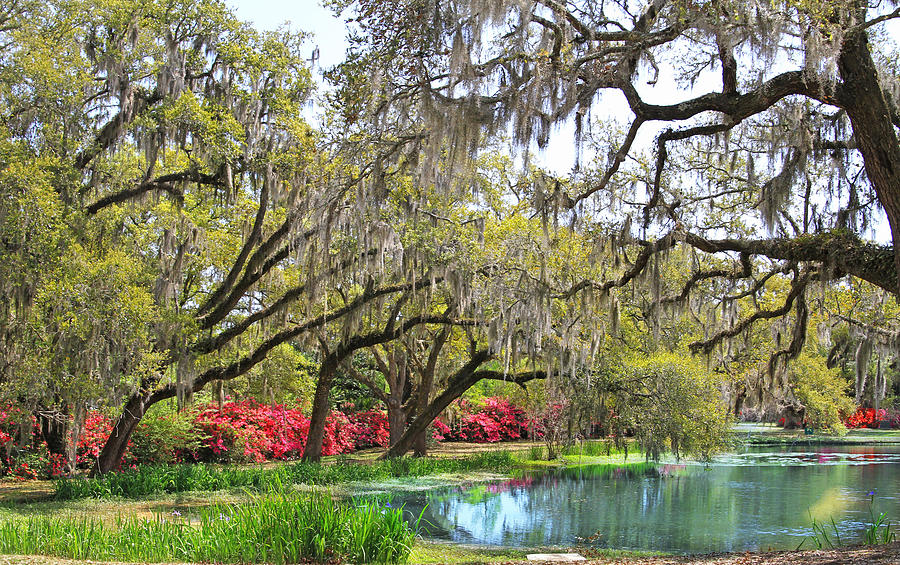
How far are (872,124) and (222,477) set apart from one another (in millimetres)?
12269

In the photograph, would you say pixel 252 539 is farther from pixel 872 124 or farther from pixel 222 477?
pixel 222 477

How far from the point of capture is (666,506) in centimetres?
1410

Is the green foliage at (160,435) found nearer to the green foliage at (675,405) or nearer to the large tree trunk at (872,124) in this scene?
the green foliage at (675,405)

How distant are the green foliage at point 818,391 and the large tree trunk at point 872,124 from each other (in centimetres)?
1966

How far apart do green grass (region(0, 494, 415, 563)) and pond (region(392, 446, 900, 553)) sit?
2.87 m

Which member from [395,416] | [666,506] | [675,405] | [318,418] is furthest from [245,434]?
[666,506]

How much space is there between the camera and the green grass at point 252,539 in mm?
6695

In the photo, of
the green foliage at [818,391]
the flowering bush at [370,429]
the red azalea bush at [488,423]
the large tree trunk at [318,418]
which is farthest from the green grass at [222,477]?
the green foliage at [818,391]

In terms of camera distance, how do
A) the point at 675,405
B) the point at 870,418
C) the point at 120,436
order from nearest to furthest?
the point at 120,436 < the point at 675,405 < the point at 870,418

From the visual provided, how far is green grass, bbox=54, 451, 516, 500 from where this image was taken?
12.6 metres

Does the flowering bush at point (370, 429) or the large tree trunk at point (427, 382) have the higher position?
the large tree trunk at point (427, 382)

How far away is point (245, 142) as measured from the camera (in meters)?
12.9

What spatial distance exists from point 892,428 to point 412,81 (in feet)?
150

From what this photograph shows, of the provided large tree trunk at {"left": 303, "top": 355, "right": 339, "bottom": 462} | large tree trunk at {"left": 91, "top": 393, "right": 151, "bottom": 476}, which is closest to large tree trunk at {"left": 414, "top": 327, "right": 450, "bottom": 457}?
large tree trunk at {"left": 303, "top": 355, "right": 339, "bottom": 462}
